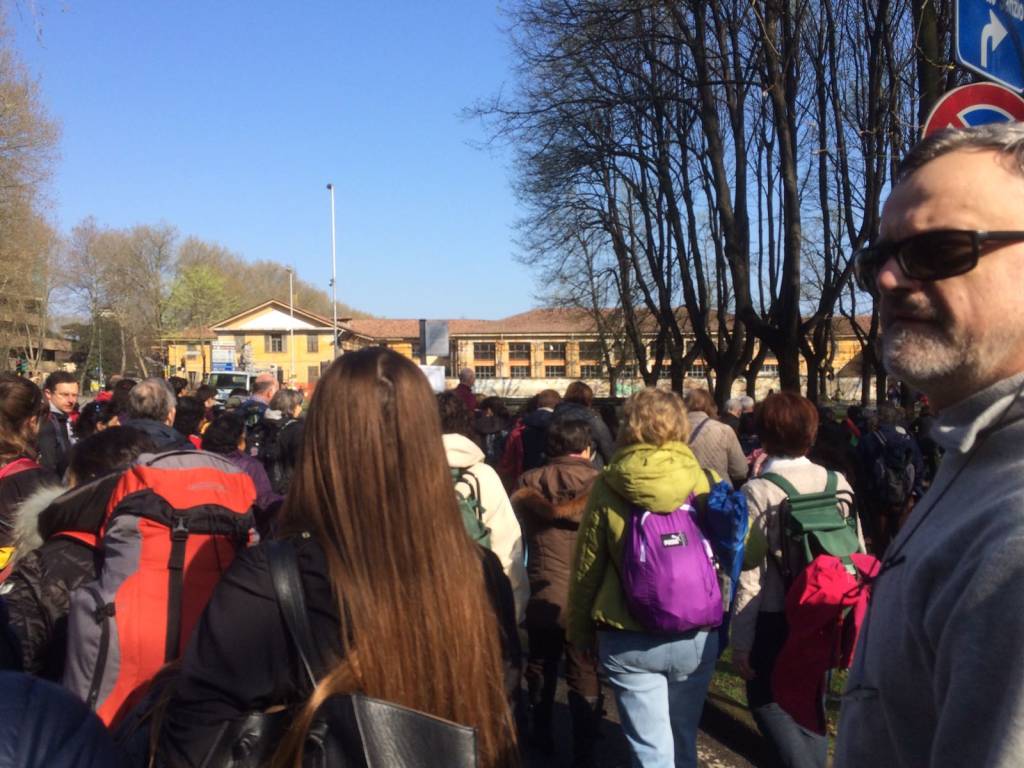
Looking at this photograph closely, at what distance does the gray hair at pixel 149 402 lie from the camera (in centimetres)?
524

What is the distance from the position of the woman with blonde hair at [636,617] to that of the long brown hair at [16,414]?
2956 millimetres

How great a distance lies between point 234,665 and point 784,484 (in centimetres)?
271

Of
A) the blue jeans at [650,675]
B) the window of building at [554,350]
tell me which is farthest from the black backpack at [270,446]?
the window of building at [554,350]

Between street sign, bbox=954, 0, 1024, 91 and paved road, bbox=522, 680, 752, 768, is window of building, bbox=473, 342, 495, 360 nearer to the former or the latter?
paved road, bbox=522, 680, 752, 768

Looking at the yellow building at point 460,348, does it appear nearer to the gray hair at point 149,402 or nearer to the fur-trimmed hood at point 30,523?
the gray hair at point 149,402

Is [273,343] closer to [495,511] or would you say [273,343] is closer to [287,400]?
[287,400]

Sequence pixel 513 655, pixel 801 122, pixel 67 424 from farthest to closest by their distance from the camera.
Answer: pixel 801 122, pixel 67 424, pixel 513 655

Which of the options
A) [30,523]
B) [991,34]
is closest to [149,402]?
[30,523]

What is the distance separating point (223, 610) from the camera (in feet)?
5.54

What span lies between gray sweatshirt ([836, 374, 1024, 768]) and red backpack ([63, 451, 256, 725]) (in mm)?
2020

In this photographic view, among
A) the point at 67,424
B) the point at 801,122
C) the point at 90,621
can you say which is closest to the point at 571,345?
the point at 801,122

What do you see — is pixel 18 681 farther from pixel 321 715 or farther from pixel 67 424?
pixel 67 424

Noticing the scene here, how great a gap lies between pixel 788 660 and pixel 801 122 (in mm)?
14365

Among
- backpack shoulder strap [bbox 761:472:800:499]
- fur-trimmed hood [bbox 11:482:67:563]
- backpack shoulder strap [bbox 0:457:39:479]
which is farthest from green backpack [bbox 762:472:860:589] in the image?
backpack shoulder strap [bbox 0:457:39:479]
